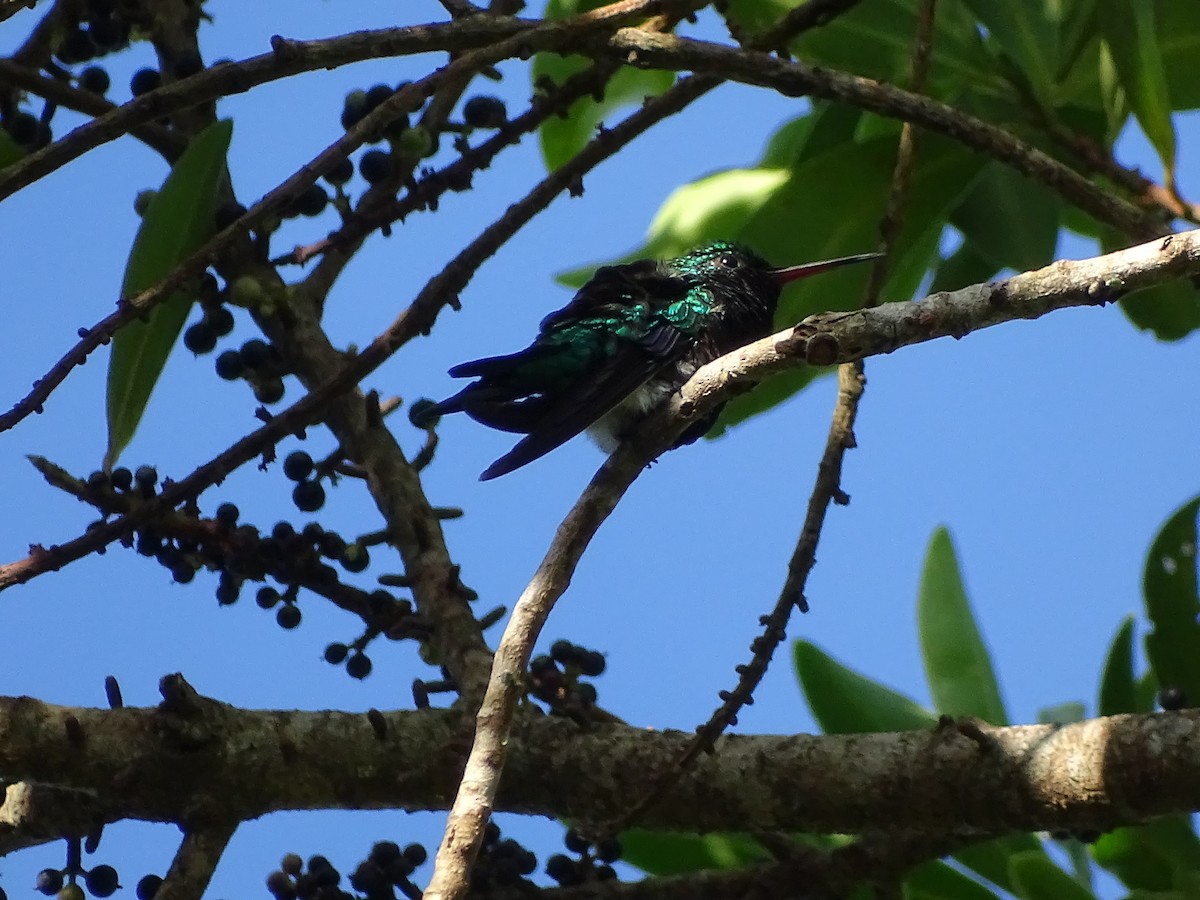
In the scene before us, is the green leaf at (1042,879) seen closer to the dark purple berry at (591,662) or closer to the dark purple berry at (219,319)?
the dark purple berry at (591,662)

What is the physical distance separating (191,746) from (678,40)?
1.24 metres

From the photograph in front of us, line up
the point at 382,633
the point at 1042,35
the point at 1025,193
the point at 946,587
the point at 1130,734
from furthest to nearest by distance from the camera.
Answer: the point at 946,587, the point at 1025,193, the point at 1042,35, the point at 382,633, the point at 1130,734

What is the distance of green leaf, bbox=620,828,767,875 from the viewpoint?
2342 mm

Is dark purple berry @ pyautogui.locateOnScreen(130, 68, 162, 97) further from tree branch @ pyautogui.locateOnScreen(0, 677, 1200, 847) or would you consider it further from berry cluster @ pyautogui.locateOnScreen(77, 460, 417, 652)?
tree branch @ pyautogui.locateOnScreen(0, 677, 1200, 847)

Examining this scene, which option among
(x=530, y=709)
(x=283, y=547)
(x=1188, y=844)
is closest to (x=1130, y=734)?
(x=1188, y=844)

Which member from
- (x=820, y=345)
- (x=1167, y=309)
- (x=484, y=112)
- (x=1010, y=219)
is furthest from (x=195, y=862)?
(x=1167, y=309)

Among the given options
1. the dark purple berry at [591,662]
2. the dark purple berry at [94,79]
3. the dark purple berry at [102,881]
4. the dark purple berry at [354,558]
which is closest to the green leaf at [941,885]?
the dark purple berry at [591,662]

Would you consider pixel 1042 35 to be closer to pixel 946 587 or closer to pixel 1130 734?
pixel 946 587

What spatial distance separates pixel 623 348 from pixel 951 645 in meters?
0.93

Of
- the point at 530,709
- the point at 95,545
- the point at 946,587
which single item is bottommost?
the point at 530,709

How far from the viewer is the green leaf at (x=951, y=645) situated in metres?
2.62

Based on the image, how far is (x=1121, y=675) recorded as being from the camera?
7.16ft

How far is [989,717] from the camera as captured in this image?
2594 mm

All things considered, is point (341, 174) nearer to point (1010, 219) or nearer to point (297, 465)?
point (297, 465)
